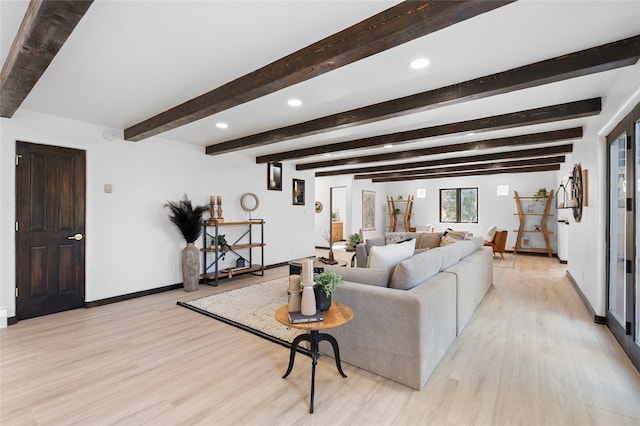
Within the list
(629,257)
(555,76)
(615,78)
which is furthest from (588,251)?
(555,76)

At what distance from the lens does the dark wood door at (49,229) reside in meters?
3.55

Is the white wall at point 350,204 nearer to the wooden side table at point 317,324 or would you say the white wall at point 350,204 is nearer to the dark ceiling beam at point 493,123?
the dark ceiling beam at point 493,123

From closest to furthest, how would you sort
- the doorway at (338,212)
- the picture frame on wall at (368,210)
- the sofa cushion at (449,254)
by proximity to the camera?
the sofa cushion at (449,254)
the picture frame on wall at (368,210)
the doorway at (338,212)

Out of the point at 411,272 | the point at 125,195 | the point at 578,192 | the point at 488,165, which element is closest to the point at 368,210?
the point at 488,165

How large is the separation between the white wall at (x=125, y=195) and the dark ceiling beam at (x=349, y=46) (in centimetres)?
210

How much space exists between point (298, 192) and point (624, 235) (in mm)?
5827

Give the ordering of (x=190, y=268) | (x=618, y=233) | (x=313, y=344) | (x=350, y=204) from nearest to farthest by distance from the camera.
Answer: (x=313, y=344), (x=618, y=233), (x=190, y=268), (x=350, y=204)

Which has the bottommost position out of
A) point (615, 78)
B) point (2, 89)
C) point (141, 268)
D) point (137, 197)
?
point (141, 268)

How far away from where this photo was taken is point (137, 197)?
4520 mm

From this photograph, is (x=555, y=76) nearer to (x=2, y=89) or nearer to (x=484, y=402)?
(x=484, y=402)

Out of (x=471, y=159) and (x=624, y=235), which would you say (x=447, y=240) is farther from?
(x=624, y=235)

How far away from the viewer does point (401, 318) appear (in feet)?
7.06

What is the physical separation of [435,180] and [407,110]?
26.2 feet

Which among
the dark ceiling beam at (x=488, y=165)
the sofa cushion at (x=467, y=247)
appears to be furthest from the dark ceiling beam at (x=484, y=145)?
the dark ceiling beam at (x=488, y=165)
